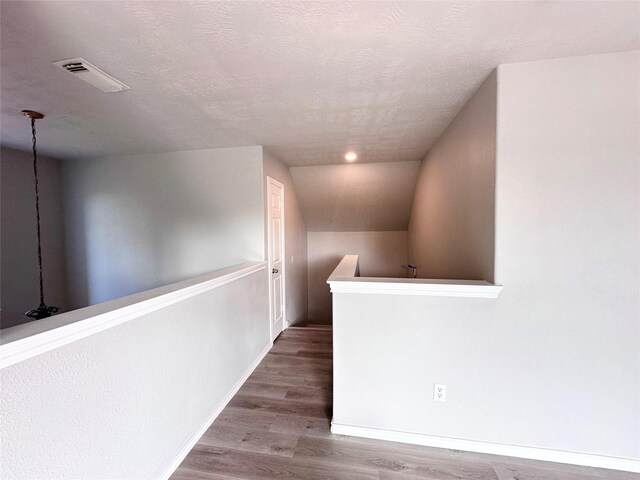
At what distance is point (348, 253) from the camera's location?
5.37 metres

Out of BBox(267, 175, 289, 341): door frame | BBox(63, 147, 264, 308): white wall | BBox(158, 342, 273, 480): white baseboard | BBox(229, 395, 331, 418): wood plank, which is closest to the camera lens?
BBox(158, 342, 273, 480): white baseboard

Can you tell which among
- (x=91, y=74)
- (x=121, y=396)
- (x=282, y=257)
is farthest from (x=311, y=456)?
(x=91, y=74)

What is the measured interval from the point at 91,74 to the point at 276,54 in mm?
1133

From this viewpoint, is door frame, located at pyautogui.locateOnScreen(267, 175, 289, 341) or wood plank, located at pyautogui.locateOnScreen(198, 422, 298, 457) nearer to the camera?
wood plank, located at pyautogui.locateOnScreen(198, 422, 298, 457)

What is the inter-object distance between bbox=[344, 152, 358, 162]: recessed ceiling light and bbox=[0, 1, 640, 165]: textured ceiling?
3.03 ft

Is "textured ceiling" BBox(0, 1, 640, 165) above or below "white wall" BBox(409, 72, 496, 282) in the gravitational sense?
above

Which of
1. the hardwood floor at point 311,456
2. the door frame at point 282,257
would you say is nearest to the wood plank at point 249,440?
the hardwood floor at point 311,456

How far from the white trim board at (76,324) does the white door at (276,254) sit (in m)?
1.54

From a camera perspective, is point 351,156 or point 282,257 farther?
point 282,257

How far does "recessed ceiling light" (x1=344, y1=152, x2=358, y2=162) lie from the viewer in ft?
10.4

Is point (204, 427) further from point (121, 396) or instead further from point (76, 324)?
point (76, 324)

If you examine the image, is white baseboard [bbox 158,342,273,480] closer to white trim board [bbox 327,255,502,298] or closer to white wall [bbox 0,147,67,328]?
white trim board [bbox 327,255,502,298]

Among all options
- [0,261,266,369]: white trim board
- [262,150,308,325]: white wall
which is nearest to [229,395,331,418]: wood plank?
[0,261,266,369]: white trim board

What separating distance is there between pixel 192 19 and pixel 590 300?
257cm
